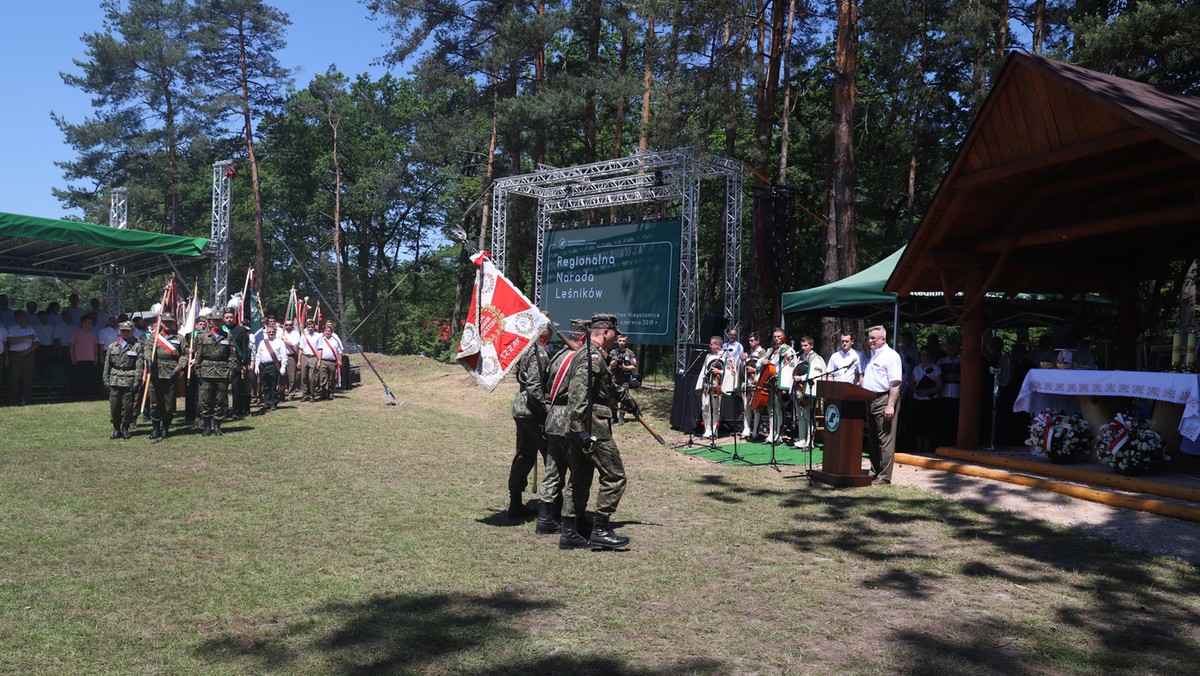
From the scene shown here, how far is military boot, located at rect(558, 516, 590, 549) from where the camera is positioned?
6.93 m

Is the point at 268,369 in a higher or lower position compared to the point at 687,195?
lower

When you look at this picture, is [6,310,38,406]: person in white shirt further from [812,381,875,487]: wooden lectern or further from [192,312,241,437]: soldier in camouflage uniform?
[812,381,875,487]: wooden lectern

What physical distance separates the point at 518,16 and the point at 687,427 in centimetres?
1764

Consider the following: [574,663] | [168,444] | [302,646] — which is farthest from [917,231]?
[168,444]

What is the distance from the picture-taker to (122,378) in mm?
12453

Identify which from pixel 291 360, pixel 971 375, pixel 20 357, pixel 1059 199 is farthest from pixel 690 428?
pixel 20 357

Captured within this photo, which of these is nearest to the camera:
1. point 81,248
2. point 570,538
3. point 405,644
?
point 405,644

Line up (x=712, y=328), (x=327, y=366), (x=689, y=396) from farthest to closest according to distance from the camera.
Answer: (x=327, y=366) < (x=712, y=328) < (x=689, y=396)

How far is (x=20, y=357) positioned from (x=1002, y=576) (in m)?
17.6

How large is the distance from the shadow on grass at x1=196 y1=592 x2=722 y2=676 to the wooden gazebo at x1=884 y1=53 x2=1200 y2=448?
21.4ft

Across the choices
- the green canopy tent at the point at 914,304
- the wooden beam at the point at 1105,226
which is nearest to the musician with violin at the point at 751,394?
the green canopy tent at the point at 914,304

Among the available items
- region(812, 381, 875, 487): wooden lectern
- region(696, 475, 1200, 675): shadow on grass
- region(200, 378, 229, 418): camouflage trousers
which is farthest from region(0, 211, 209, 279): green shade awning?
region(812, 381, 875, 487): wooden lectern

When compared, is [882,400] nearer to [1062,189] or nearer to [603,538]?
[1062,189]

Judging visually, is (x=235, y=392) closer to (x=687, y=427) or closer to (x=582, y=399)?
A: (x=687, y=427)
